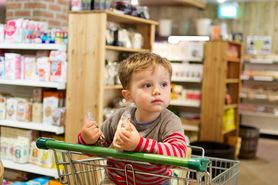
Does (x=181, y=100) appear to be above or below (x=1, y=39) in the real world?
below

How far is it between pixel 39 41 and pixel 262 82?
640cm

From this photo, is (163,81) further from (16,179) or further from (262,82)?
(262,82)

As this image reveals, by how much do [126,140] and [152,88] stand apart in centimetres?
31

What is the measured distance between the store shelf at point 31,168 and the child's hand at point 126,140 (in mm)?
2737

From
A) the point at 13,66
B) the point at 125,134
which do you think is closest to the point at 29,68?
the point at 13,66

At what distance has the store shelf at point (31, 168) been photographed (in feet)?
13.1

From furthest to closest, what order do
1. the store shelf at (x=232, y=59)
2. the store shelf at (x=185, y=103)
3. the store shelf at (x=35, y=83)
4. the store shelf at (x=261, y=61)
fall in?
1. the store shelf at (x=261, y=61)
2. the store shelf at (x=185, y=103)
3. the store shelf at (x=232, y=59)
4. the store shelf at (x=35, y=83)

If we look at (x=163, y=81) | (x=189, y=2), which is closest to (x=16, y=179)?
(x=163, y=81)

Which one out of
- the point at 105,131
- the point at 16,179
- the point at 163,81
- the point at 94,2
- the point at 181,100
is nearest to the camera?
the point at 163,81

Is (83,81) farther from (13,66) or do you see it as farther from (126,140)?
(126,140)

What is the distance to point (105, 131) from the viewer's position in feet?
6.25

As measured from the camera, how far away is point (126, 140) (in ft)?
4.50

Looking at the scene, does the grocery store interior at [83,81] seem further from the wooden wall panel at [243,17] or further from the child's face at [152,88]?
the wooden wall panel at [243,17]

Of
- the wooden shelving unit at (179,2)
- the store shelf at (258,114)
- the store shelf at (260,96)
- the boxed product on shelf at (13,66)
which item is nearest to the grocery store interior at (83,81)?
the boxed product on shelf at (13,66)
